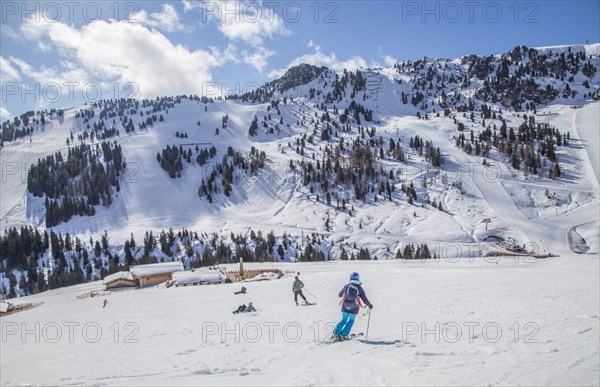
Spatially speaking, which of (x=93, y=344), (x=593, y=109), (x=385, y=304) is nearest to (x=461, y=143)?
(x=593, y=109)

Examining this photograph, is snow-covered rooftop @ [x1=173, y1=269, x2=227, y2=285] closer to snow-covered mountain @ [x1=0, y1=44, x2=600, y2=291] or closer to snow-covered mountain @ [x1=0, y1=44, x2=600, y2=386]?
snow-covered mountain @ [x1=0, y1=44, x2=600, y2=386]

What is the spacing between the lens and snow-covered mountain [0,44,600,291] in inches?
3214

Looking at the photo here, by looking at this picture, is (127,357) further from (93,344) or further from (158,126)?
(158,126)

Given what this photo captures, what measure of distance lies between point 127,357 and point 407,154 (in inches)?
4925

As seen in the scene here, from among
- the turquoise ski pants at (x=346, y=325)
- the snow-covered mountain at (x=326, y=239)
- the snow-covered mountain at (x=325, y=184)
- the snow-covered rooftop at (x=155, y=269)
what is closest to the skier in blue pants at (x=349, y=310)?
the turquoise ski pants at (x=346, y=325)

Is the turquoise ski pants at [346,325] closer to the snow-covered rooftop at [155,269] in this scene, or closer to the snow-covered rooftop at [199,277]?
the snow-covered rooftop at [199,277]

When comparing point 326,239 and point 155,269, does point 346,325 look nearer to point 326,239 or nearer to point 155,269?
point 155,269

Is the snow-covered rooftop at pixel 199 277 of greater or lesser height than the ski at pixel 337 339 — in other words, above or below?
below

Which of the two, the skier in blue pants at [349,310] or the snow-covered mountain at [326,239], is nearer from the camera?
the snow-covered mountain at [326,239]

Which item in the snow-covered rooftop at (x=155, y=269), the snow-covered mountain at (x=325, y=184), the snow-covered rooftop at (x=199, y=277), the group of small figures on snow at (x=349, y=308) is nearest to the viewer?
the group of small figures on snow at (x=349, y=308)

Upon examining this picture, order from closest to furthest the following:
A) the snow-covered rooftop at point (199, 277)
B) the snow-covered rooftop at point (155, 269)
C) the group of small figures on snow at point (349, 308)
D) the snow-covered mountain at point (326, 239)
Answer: the snow-covered mountain at point (326, 239) < the group of small figures on snow at point (349, 308) < the snow-covered rooftop at point (199, 277) < the snow-covered rooftop at point (155, 269)

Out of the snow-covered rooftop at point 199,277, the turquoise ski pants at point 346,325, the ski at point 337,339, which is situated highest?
the turquoise ski pants at point 346,325

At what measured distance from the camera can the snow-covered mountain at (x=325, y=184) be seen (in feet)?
268

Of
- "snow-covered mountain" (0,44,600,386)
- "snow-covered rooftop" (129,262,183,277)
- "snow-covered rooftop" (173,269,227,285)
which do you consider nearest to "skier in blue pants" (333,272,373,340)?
"snow-covered mountain" (0,44,600,386)
